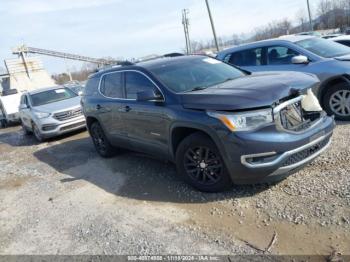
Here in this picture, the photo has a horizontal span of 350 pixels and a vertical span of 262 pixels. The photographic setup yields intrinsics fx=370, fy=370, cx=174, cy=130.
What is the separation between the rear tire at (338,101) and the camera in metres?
6.68

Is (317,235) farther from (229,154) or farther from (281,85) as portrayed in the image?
(281,85)

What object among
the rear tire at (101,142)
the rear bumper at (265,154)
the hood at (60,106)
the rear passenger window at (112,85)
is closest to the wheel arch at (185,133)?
the rear bumper at (265,154)

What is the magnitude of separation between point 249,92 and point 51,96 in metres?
9.10

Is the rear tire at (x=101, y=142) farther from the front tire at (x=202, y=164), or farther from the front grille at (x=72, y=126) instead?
the front grille at (x=72, y=126)

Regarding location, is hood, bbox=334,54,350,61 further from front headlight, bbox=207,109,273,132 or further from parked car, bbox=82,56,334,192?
front headlight, bbox=207,109,273,132

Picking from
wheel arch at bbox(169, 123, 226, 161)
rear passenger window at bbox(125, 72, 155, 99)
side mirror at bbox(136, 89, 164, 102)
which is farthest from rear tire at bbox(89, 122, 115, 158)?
wheel arch at bbox(169, 123, 226, 161)

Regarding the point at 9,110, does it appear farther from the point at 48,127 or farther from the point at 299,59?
the point at 299,59

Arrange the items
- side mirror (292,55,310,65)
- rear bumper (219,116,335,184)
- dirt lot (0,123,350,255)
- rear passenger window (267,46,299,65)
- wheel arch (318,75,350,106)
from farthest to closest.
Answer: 1. rear passenger window (267,46,299,65)
2. side mirror (292,55,310,65)
3. wheel arch (318,75,350,106)
4. rear bumper (219,116,335,184)
5. dirt lot (0,123,350,255)

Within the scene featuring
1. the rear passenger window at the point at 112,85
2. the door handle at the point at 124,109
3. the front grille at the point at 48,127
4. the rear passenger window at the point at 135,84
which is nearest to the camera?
the rear passenger window at the point at 135,84

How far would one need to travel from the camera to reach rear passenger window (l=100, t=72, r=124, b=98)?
613 cm

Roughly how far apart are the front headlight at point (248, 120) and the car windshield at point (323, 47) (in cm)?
389

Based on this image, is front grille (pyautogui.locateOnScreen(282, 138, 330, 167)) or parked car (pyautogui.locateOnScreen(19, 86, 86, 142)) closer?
front grille (pyautogui.locateOnScreen(282, 138, 330, 167))

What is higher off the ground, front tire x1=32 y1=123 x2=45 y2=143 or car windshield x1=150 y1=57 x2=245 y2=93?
car windshield x1=150 y1=57 x2=245 y2=93

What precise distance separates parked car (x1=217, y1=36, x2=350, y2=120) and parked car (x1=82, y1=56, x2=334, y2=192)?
6.68 ft
